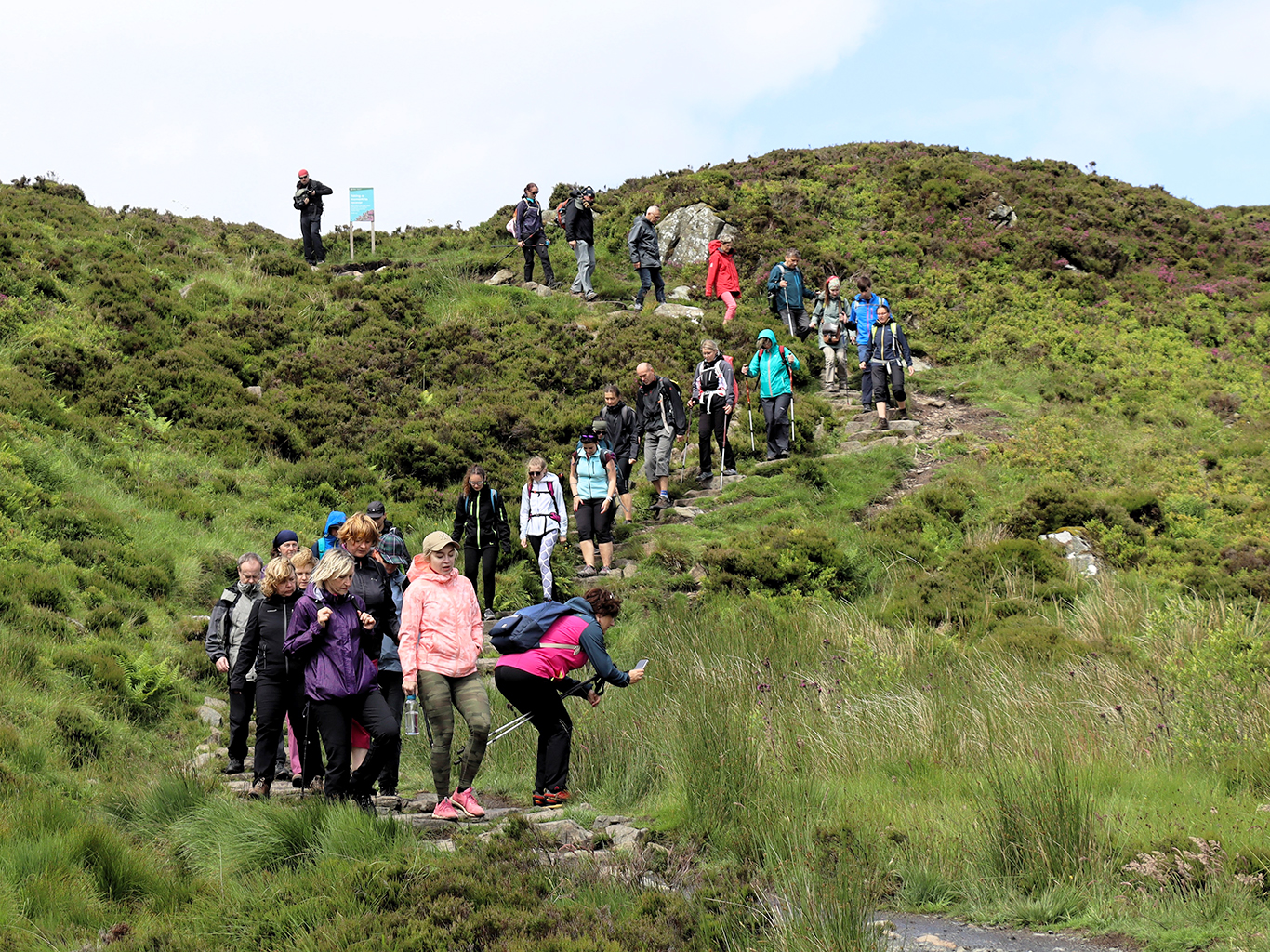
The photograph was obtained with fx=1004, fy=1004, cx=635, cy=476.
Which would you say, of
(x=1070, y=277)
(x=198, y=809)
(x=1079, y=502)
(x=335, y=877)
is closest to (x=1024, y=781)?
(x=335, y=877)

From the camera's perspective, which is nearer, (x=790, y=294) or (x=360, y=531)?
(x=360, y=531)

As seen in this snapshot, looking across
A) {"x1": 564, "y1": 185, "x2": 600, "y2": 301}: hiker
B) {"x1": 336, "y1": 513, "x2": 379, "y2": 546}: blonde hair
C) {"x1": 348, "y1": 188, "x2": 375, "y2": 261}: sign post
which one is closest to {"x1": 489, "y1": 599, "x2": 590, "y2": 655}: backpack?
{"x1": 336, "y1": 513, "x2": 379, "y2": 546}: blonde hair

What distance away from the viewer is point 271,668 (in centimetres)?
746

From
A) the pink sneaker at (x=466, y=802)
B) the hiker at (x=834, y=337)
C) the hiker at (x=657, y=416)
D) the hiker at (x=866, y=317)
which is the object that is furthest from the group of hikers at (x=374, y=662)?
the hiker at (x=834, y=337)

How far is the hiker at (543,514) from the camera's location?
1227cm

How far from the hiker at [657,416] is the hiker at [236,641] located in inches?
248

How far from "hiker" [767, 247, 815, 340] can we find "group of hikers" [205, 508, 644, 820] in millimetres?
14024

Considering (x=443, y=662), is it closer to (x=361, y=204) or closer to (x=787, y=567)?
(x=787, y=567)

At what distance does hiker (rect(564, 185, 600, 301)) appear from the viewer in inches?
869

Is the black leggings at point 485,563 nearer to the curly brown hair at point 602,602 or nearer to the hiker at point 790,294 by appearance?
the curly brown hair at point 602,602

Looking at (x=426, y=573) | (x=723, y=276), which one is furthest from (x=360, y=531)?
(x=723, y=276)

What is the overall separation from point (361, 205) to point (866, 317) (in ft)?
50.3

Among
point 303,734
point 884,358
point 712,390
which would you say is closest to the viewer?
point 303,734

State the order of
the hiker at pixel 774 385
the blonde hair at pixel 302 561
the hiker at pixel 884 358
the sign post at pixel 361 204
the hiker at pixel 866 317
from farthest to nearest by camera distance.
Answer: the sign post at pixel 361 204, the hiker at pixel 866 317, the hiker at pixel 884 358, the hiker at pixel 774 385, the blonde hair at pixel 302 561
